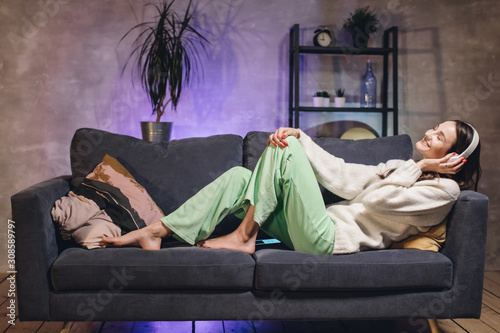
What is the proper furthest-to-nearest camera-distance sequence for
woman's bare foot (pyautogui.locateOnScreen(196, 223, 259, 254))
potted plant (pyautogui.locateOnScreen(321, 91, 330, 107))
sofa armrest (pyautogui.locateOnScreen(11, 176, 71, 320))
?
1. potted plant (pyautogui.locateOnScreen(321, 91, 330, 107))
2. woman's bare foot (pyautogui.locateOnScreen(196, 223, 259, 254))
3. sofa armrest (pyautogui.locateOnScreen(11, 176, 71, 320))

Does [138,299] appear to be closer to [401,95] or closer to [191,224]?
[191,224]

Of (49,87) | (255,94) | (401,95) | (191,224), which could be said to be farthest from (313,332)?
(49,87)

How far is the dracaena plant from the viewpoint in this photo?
9.96 ft

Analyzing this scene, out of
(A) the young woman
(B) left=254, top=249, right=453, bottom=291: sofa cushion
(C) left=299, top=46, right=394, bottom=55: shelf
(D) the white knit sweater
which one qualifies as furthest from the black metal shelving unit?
(B) left=254, top=249, right=453, bottom=291: sofa cushion

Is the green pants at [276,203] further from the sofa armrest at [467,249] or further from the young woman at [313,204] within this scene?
the sofa armrest at [467,249]

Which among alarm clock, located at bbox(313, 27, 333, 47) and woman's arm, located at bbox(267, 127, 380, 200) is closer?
woman's arm, located at bbox(267, 127, 380, 200)

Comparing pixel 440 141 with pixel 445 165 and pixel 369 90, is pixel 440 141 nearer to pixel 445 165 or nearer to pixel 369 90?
pixel 445 165

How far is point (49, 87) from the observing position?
3.28m

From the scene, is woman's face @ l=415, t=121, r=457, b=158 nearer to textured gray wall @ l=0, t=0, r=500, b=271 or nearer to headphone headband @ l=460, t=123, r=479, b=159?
headphone headband @ l=460, t=123, r=479, b=159

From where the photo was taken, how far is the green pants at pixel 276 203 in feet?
6.51

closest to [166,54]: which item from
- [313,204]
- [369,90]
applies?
[369,90]

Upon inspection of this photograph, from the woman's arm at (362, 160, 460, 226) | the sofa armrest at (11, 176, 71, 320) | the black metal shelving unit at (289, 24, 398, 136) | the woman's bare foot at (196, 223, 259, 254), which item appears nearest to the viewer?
the sofa armrest at (11, 176, 71, 320)

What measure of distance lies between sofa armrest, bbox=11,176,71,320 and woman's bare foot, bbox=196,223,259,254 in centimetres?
63

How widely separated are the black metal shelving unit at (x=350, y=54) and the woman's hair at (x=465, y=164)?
3.95 ft
